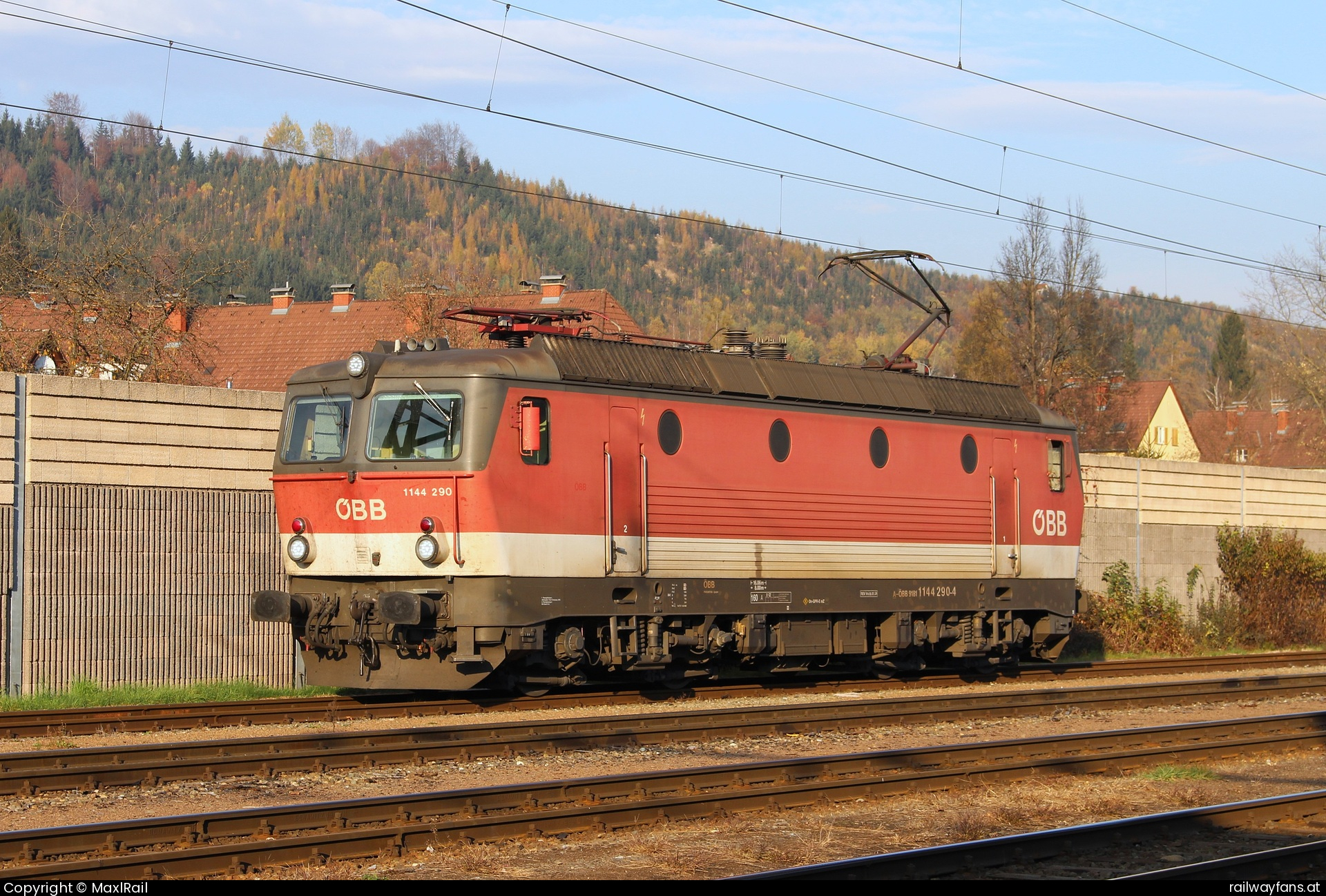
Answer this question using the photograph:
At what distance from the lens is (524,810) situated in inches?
373

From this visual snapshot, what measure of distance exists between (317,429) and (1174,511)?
19.2 metres

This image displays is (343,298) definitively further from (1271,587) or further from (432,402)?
(432,402)

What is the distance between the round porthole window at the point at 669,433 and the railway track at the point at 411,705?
10.3 ft

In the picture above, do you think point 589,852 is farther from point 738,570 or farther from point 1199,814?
point 738,570

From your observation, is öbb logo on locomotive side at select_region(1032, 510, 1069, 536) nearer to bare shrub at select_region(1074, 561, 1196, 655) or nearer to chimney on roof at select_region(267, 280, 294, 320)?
bare shrub at select_region(1074, 561, 1196, 655)

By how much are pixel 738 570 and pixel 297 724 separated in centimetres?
527

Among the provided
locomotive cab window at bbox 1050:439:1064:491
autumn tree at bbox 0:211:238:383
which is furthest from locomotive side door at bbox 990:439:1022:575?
autumn tree at bbox 0:211:238:383

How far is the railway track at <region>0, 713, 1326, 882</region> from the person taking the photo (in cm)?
764

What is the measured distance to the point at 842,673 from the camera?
19.6 metres

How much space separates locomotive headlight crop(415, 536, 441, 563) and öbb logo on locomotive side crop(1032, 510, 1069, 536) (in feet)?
32.3

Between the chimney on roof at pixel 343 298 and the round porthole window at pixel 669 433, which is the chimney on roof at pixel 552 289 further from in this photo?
the round porthole window at pixel 669 433

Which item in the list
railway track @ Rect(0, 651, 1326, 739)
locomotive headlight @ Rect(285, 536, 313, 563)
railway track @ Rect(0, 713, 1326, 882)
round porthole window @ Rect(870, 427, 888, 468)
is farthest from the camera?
round porthole window @ Rect(870, 427, 888, 468)

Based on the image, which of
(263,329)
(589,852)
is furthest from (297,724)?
(263,329)

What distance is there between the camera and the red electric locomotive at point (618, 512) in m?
13.9
